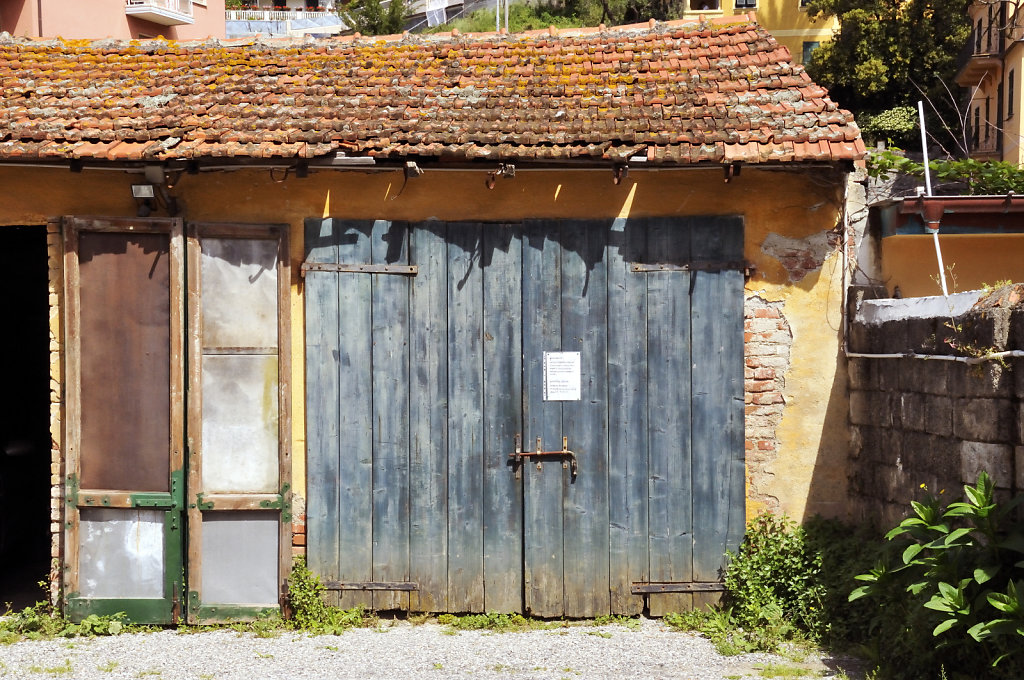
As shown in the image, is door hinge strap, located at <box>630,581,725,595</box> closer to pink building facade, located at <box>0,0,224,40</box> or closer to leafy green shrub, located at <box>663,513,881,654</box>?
leafy green shrub, located at <box>663,513,881,654</box>

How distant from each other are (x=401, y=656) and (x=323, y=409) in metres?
1.68

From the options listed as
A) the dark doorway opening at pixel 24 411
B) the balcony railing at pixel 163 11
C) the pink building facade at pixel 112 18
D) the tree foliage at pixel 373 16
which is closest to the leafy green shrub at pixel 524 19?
the tree foliage at pixel 373 16

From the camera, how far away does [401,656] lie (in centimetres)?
573

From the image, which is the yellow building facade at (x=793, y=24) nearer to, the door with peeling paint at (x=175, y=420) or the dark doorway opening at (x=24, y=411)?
the dark doorway opening at (x=24, y=411)

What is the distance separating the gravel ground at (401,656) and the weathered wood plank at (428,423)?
0.38 m

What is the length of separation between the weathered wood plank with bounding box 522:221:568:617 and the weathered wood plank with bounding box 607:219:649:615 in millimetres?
357

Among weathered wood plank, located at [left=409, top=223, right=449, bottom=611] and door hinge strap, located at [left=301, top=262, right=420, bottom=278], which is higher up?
door hinge strap, located at [left=301, top=262, right=420, bottom=278]

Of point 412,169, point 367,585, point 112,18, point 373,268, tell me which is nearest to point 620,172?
point 412,169

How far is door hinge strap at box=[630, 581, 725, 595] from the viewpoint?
629cm

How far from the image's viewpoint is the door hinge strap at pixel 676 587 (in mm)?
6293

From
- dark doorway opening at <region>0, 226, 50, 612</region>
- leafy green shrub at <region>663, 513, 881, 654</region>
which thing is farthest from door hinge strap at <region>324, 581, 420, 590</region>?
dark doorway opening at <region>0, 226, 50, 612</region>

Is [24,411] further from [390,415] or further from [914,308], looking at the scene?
[914,308]

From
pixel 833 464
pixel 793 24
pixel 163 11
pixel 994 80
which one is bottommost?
pixel 833 464

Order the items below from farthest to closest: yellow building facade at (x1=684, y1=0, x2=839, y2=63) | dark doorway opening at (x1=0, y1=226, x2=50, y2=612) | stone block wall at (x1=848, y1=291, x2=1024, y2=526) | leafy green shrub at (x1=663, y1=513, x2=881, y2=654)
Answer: yellow building facade at (x1=684, y1=0, x2=839, y2=63) → dark doorway opening at (x1=0, y1=226, x2=50, y2=612) → leafy green shrub at (x1=663, y1=513, x2=881, y2=654) → stone block wall at (x1=848, y1=291, x2=1024, y2=526)
